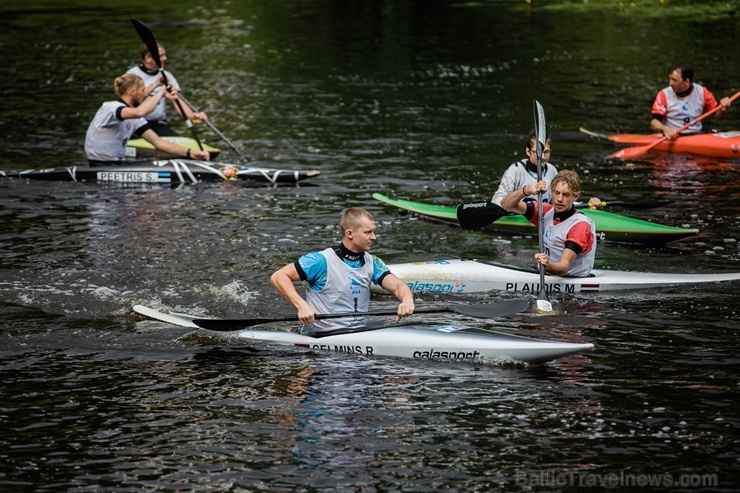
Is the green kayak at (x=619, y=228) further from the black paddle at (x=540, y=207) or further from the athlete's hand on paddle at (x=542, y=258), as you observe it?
the athlete's hand on paddle at (x=542, y=258)

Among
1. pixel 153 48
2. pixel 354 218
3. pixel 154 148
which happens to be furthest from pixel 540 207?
pixel 154 148

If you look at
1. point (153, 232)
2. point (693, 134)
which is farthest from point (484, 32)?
point (153, 232)

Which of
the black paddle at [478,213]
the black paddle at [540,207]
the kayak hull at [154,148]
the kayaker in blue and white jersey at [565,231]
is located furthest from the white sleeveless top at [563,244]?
the kayak hull at [154,148]

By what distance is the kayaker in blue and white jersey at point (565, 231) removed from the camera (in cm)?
1130

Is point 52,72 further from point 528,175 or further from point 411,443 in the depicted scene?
point 411,443

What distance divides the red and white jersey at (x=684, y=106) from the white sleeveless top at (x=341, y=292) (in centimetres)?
1010

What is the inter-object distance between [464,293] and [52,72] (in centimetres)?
1890

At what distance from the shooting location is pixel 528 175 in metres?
Answer: 13.2

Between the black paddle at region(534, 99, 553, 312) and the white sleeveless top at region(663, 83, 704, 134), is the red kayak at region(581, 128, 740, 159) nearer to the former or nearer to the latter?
the white sleeveless top at region(663, 83, 704, 134)

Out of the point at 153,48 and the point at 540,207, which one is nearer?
the point at 540,207

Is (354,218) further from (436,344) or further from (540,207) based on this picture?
(540,207)

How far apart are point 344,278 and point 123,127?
8276 millimetres

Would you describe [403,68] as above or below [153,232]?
above

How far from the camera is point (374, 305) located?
11797mm
